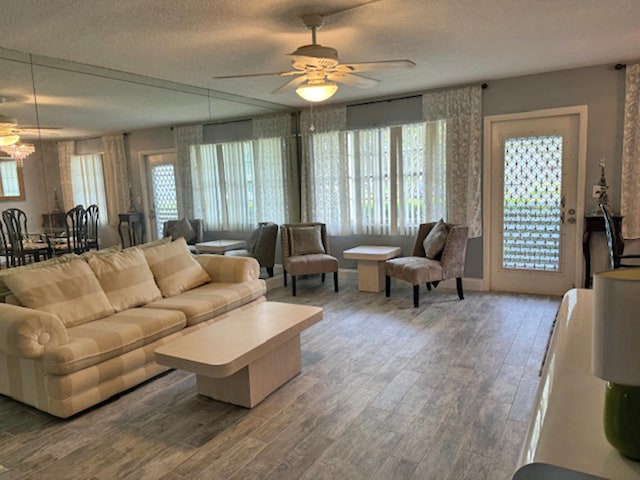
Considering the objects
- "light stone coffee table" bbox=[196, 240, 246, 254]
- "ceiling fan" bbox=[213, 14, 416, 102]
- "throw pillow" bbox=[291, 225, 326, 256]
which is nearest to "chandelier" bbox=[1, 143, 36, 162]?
"ceiling fan" bbox=[213, 14, 416, 102]

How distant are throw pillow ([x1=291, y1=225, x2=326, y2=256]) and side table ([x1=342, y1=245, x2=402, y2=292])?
16.9 inches

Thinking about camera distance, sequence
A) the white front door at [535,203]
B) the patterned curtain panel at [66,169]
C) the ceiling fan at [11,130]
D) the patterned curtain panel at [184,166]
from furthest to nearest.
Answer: the white front door at [535,203], the patterned curtain panel at [184,166], the patterned curtain panel at [66,169], the ceiling fan at [11,130]

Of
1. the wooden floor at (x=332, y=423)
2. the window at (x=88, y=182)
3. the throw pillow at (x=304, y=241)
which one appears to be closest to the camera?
the wooden floor at (x=332, y=423)

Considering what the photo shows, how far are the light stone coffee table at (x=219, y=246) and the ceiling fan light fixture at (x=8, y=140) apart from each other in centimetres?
194

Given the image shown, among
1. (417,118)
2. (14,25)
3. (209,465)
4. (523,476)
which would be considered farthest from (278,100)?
(523,476)

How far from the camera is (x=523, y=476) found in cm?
72

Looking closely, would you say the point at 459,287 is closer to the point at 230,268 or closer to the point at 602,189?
the point at 602,189

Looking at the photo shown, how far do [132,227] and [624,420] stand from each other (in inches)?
161

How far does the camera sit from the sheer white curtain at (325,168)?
6.00 meters

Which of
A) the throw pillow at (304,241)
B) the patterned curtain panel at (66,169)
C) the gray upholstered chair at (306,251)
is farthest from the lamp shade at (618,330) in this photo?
the throw pillow at (304,241)

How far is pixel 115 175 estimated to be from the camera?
399cm

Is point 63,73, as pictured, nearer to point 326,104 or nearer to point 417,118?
point 326,104

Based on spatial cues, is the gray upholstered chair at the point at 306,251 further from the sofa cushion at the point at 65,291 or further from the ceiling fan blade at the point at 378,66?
the ceiling fan blade at the point at 378,66

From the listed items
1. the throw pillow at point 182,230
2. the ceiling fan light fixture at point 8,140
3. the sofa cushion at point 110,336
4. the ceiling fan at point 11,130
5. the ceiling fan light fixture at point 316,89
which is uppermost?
the ceiling fan light fixture at point 316,89
